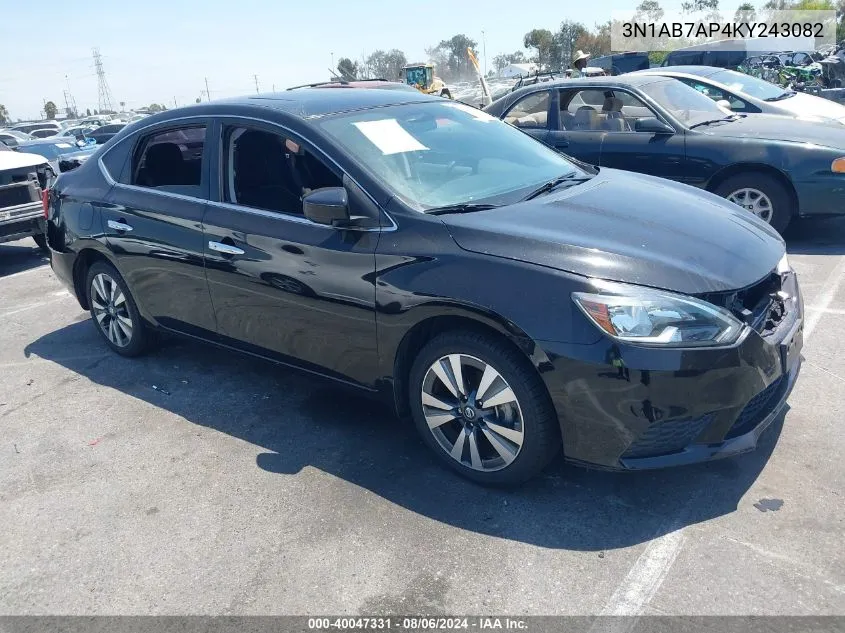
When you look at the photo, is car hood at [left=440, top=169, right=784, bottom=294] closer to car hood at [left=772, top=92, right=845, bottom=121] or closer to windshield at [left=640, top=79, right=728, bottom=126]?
windshield at [left=640, top=79, right=728, bottom=126]

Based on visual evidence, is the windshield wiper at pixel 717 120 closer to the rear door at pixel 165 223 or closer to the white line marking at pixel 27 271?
the rear door at pixel 165 223

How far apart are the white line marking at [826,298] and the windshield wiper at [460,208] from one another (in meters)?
2.59

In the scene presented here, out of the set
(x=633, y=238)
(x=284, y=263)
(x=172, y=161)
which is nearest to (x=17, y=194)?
(x=172, y=161)

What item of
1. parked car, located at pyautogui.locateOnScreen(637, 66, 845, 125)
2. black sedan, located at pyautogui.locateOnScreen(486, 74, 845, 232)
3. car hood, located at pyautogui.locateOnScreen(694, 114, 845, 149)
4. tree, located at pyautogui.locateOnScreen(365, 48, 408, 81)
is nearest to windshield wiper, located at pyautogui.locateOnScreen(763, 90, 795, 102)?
parked car, located at pyautogui.locateOnScreen(637, 66, 845, 125)

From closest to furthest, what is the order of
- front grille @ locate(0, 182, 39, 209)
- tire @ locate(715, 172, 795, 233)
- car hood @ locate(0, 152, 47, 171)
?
1. tire @ locate(715, 172, 795, 233)
2. front grille @ locate(0, 182, 39, 209)
3. car hood @ locate(0, 152, 47, 171)

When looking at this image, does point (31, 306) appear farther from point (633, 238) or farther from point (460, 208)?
point (633, 238)

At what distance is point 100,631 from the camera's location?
2.68 m

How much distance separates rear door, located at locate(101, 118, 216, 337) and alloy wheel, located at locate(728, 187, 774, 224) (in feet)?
16.1

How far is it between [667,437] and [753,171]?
4.75 meters

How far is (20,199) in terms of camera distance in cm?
835

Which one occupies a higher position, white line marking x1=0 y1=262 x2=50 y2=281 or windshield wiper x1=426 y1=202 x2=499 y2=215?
windshield wiper x1=426 y1=202 x2=499 y2=215

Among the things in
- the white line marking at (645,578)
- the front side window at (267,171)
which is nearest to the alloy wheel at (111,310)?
the front side window at (267,171)

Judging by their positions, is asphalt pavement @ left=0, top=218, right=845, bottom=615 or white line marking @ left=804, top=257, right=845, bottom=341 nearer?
asphalt pavement @ left=0, top=218, right=845, bottom=615

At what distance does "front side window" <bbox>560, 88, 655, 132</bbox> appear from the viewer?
735 centimetres
